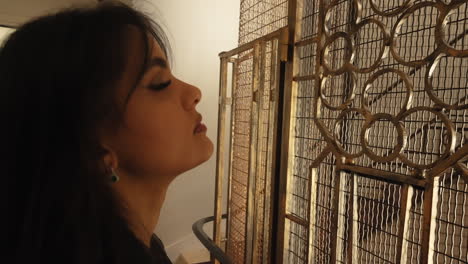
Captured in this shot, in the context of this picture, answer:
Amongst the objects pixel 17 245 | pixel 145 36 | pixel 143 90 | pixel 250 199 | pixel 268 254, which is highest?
pixel 145 36

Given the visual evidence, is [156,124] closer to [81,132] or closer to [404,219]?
[81,132]

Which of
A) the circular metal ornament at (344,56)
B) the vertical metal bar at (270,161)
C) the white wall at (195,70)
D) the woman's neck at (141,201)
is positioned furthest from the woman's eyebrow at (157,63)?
the white wall at (195,70)

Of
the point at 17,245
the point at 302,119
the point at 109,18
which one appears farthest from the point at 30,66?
the point at 302,119

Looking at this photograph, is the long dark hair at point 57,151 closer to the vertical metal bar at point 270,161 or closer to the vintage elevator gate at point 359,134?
the vintage elevator gate at point 359,134

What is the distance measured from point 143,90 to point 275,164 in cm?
71

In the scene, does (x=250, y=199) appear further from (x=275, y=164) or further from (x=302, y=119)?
(x=302, y=119)

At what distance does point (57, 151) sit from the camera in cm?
64

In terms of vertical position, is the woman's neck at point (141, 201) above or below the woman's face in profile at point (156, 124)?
below

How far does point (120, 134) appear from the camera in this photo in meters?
0.72

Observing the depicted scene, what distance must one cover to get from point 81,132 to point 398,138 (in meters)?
0.73

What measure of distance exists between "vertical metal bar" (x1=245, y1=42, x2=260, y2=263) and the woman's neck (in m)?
0.65

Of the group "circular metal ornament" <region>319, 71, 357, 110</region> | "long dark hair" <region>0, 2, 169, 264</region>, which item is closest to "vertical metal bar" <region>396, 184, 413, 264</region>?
"circular metal ornament" <region>319, 71, 357, 110</region>

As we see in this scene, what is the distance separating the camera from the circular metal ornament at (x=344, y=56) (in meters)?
0.96

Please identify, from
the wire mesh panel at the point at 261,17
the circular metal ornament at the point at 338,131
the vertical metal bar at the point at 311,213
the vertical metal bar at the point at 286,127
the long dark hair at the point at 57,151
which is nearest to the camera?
the long dark hair at the point at 57,151
